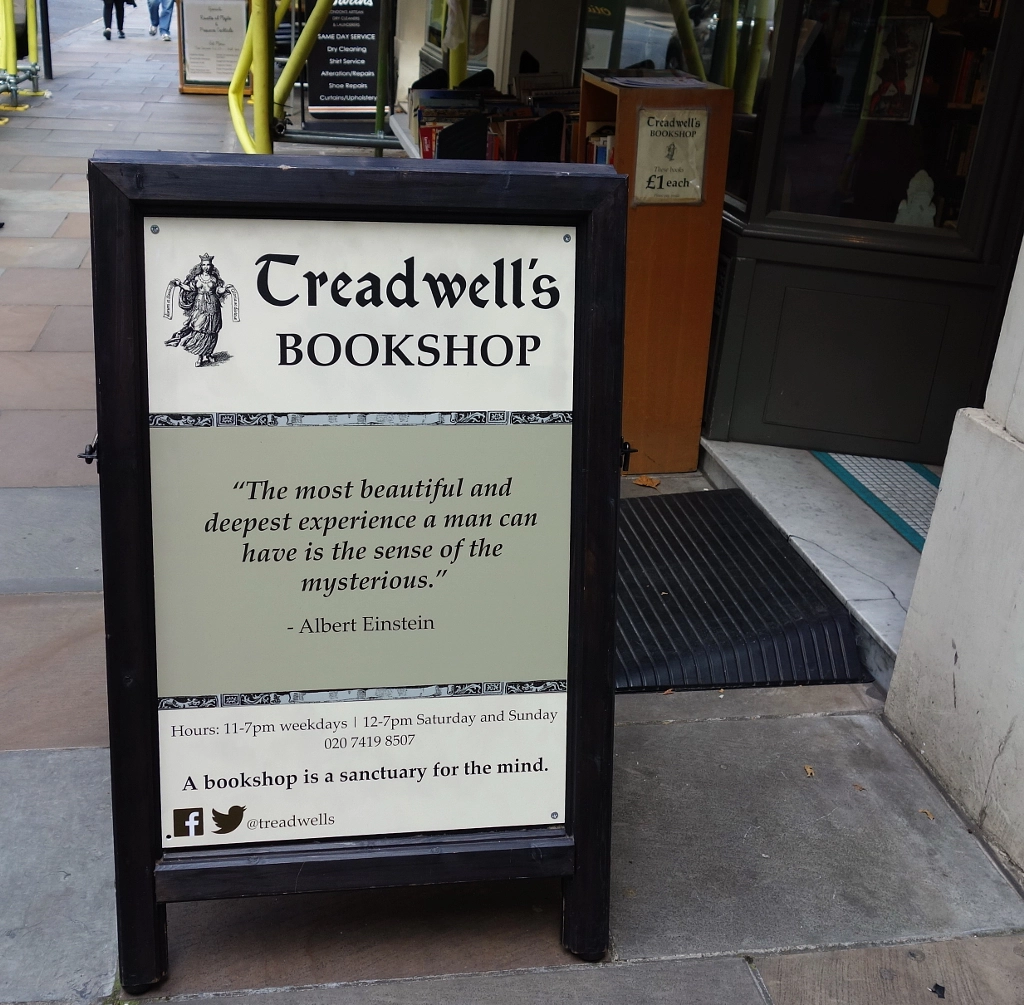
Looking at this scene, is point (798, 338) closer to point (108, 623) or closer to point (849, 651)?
point (849, 651)

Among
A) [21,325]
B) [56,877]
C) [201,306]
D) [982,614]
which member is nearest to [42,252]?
[21,325]

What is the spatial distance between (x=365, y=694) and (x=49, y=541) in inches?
98.2

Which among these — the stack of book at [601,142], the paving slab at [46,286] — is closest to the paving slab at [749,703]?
the stack of book at [601,142]

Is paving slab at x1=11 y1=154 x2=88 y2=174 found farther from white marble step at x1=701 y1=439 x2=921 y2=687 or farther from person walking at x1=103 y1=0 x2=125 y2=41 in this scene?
person walking at x1=103 y1=0 x2=125 y2=41

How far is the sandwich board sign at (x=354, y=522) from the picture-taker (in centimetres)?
208

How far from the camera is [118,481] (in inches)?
82.7

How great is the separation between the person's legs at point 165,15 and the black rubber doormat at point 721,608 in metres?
21.3

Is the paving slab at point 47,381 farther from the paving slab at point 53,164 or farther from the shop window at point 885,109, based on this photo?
the paving slab at point 53,164

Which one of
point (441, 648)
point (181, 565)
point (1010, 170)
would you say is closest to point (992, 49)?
point (1010, 170)

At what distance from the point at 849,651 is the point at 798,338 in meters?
1.59

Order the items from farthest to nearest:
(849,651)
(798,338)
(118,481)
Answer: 1. (798,338)
2. (849,651)
3. (118,481)

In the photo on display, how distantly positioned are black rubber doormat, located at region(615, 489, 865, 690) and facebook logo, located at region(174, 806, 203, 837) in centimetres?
156

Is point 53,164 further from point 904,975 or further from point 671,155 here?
point 904,975

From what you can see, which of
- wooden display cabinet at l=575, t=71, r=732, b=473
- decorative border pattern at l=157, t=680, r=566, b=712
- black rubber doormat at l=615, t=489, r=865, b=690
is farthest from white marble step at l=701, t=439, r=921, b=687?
decorative border pattern at l=157, t=680, r=566, b=712
